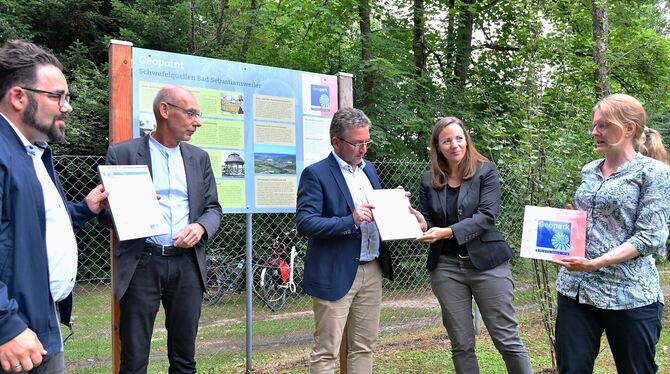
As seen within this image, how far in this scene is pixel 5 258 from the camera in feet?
6.01

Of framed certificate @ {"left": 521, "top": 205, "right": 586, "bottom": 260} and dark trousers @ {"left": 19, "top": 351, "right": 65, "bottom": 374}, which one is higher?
framed certificate @ {"left": 521, "top": 205, "right": 586, "bottom": 260}

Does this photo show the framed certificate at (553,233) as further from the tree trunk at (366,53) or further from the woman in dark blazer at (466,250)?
the tree trunk at (366,53)

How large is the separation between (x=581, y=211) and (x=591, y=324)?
23.4 inches

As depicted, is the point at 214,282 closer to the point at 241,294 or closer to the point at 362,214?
the point at 241,294

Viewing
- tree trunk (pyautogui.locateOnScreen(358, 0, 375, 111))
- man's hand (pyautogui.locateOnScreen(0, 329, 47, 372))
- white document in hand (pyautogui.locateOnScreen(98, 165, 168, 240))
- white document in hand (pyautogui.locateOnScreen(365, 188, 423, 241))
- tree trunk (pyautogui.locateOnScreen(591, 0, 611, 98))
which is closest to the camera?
man's hand (pyautogui.locateOnScreen(0, 329, 47, 372))

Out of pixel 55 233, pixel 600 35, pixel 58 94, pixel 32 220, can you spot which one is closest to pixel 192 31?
pixel 600 35

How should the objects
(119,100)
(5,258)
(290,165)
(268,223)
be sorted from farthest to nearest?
(268,223) < (290,165) < (119,100) < (5,258)

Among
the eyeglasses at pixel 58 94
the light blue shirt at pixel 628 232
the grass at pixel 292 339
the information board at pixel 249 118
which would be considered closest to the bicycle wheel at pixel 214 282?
the grass at pixel 292 339

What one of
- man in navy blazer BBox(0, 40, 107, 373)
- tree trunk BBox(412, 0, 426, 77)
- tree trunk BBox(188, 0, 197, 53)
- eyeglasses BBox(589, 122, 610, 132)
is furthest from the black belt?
tree trunk BBox(412, 0, 426, 77)

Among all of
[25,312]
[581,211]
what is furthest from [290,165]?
[25,312]

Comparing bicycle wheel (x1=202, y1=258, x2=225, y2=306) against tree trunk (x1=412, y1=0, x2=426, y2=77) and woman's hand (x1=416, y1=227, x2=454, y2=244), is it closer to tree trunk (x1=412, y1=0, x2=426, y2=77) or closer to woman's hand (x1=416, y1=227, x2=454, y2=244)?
woman's hand (x1=416, y1=227, x2=454, y2=244)

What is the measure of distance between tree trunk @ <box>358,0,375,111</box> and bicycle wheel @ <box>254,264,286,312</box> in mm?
3317

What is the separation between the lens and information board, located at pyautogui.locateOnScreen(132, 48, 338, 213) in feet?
11.8

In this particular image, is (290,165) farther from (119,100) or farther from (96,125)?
(96,125)
